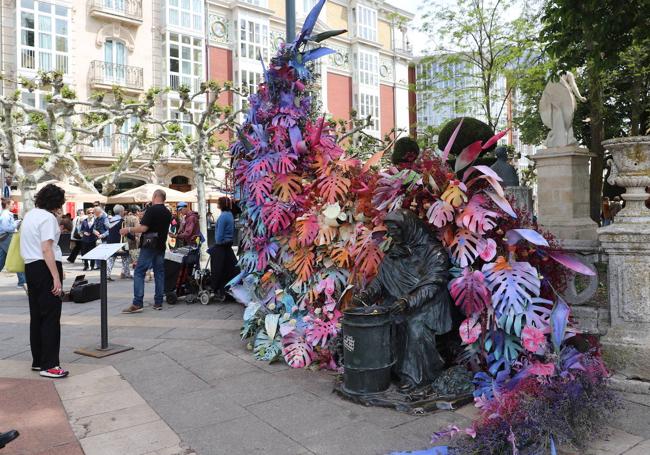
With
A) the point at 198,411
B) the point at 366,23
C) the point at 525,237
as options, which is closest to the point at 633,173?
the point at 525,237

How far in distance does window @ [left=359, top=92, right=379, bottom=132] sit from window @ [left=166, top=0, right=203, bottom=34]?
46.5ft

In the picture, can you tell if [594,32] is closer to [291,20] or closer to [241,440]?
[291,20]

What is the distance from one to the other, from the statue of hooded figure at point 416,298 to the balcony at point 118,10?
97.1ft

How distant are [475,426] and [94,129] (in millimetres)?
18765

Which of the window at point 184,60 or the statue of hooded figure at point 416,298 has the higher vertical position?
the window at point 184,60

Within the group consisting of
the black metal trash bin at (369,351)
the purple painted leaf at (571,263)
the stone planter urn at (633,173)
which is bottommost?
the black metal trash bin at (369,351)

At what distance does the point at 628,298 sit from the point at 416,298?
1796mm

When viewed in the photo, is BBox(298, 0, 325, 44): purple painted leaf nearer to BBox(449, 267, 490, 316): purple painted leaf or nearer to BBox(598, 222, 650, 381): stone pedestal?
BBox(449, 267, 490, 316): purple painted leaf

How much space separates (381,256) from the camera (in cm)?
511

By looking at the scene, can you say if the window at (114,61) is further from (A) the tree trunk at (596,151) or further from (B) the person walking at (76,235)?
(A) the tree trunk at (596,151)

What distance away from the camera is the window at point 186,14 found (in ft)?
104

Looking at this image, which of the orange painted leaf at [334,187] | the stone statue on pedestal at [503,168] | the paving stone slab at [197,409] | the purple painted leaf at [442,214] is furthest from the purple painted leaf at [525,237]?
the stone statue on pedestal at [503,168]

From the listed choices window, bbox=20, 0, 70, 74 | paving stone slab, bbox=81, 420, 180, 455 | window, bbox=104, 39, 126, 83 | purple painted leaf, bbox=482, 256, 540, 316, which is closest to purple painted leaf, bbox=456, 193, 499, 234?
purple painted leaf, bbox=482, 256, 540, 316

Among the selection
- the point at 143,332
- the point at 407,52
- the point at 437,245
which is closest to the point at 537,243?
the point at 437,245
